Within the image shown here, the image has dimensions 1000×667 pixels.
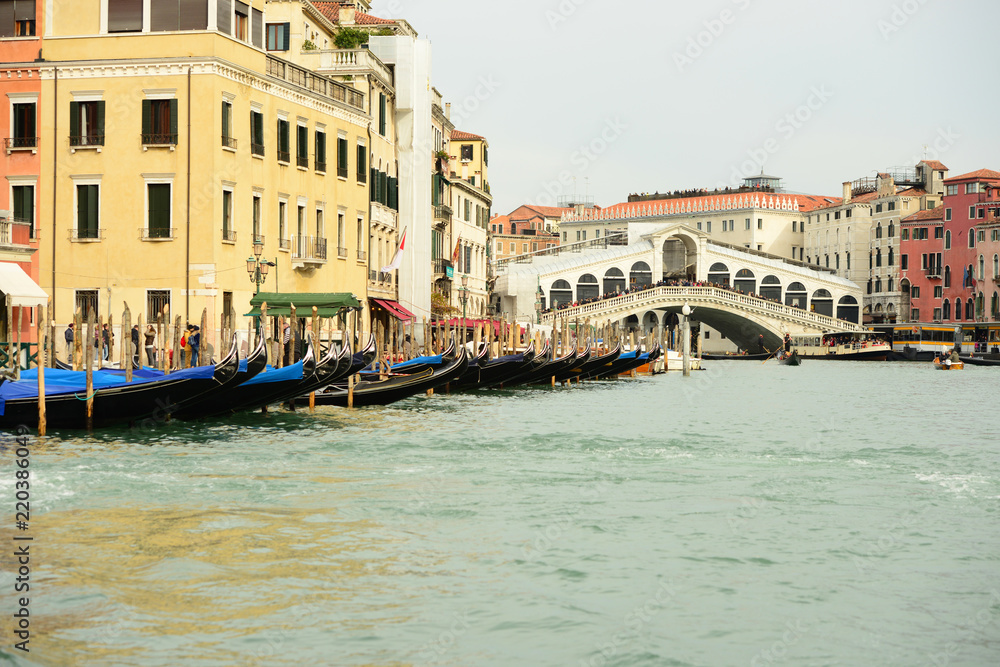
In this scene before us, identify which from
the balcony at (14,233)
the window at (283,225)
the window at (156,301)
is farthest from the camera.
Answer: the window at (283,225)

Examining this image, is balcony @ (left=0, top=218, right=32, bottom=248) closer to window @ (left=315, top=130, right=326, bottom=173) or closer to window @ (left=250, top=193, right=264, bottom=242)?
window @ (left=250, top=193, right=264, bottom=242)

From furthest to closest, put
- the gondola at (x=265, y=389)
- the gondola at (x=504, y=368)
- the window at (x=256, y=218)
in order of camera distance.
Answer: the gondola at (x=504, y=368) → the window at (x=256, y=218) → the gondola at (x=265, y=389)

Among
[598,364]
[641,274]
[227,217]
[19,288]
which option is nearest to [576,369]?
[598,364]

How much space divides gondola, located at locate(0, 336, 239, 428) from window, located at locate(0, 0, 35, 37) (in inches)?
330

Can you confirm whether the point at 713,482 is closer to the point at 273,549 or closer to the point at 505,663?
the point at 273,549

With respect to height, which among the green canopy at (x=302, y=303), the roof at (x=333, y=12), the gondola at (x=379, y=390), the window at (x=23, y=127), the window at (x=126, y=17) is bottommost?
the gondola at (x=379, y=390)

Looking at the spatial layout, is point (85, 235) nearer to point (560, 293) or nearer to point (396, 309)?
point (396, 309)

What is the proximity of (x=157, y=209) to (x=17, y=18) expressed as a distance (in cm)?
398

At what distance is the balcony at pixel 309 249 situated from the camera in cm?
2222

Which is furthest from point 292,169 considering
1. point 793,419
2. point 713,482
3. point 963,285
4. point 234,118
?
point 963,285

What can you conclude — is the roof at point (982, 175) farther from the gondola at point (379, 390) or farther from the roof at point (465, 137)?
the gondola at point (379, 390)

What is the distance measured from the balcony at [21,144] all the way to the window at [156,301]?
115 inches

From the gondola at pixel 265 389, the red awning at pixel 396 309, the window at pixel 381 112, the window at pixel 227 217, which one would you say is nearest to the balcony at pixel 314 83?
the window at pixel 381 112

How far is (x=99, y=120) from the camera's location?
19.9 metres
